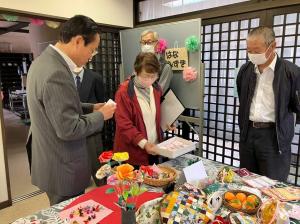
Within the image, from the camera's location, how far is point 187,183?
1.19 m

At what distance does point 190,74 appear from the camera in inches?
86.5

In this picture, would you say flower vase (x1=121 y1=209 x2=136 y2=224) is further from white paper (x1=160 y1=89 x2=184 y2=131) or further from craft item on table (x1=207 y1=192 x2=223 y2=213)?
white paper (x1=160 y1=89 x2=184 y2=131)

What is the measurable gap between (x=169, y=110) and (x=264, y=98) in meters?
0.70

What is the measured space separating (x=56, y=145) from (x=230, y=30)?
1.83 meters

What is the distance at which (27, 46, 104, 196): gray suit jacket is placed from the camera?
3.65ft

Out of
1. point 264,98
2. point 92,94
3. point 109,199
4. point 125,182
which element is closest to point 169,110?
point 264,98

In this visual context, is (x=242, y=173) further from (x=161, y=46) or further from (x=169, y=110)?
(x=161, y=46)

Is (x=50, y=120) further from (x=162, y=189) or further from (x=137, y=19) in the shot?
(x=137, y=19)

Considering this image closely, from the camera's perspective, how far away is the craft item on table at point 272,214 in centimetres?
92

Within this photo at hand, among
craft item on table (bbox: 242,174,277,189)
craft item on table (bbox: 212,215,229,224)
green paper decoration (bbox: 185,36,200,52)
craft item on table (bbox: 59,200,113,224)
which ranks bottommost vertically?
craft item on table (bbox: 59,200,113,224)

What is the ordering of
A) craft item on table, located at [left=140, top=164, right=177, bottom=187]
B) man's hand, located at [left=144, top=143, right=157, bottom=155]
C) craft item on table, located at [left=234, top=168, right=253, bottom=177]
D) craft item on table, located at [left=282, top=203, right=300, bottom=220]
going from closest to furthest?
craft item on table, located at [left=282, top=203, right=300, bottom=220]
craft item on table, located at [left=140, top=164, right=177, bottom=187]
craft item on table, located at [left=234, top=168, right=253, bottom=177]
man's hand, located at [left=144, top=143, right=157, bottom=155]

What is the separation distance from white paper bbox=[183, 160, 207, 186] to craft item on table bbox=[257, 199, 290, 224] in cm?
32

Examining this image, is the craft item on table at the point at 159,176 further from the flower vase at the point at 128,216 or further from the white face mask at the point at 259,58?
the white face mask at the point at 259,58

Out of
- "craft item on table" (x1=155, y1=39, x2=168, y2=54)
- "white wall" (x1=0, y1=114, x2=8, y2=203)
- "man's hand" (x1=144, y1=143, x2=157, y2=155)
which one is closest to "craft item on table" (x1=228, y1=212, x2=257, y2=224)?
"man's hand" (x1=144, y1=143, x2=157, y2=155)
